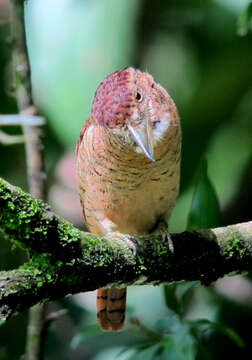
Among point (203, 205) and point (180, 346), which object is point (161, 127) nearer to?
point (203, 205)

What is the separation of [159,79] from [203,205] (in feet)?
4.78

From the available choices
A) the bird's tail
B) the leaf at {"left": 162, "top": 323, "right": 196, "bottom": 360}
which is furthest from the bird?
the leaf at {"left": 162, "top": 323, "right": 196, "bottom": 360}

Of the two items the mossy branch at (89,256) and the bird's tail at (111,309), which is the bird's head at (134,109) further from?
the bird's tail at (111,309)

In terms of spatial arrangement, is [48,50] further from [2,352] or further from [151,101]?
[2,352]

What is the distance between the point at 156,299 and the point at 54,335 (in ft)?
1.66

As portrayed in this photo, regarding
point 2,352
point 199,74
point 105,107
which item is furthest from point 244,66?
point 2,352

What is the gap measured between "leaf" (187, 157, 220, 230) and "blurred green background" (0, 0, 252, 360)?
63 cm

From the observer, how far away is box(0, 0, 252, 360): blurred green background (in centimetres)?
245

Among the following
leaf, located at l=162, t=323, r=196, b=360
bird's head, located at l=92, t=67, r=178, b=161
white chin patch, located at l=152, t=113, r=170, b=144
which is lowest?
leaf, located at l=162, t=323, r=196, b=360

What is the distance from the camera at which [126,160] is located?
5.48ft

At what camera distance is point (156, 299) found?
8.30 feet

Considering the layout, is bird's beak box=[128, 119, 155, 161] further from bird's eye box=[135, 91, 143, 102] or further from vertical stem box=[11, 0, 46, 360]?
vertical stem box=[11, 0, 46, 360]

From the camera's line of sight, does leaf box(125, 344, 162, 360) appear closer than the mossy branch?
No

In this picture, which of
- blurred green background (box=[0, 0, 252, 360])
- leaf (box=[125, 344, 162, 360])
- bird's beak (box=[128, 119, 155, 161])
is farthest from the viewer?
blurred green background (box=[0, 0, 252, 360])
